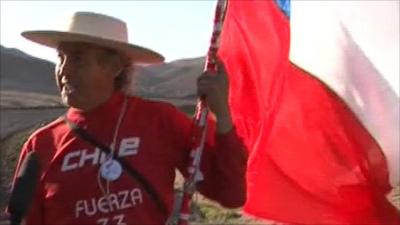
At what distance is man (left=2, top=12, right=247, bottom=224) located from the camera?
351 centimetres

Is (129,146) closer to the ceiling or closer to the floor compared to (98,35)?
closer to the floor

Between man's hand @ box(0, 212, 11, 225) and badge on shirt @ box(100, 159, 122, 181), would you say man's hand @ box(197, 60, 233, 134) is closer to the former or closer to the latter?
badge on shirt @ box(100, 159, 122, 181)

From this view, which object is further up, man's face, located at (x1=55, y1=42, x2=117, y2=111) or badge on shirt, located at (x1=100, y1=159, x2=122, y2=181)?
man's face, located at (x1=55, y1=42, x2=117, y2=111)

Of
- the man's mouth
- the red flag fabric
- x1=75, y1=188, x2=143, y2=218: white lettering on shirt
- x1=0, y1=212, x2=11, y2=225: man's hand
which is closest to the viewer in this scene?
x1=0, y1=212, x2=11, y2=225: man's hand

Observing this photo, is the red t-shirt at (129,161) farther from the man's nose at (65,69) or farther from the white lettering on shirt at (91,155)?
the man's nose at (65,69)

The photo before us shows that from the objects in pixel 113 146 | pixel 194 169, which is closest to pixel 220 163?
pixel 194 169

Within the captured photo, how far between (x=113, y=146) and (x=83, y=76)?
267 mm

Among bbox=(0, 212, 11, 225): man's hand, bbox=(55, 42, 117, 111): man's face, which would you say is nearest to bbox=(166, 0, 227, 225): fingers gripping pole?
bbox=(55, 42, 117, 111): man's face

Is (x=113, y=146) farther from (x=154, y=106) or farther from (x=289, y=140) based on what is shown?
(x=289, y=140)

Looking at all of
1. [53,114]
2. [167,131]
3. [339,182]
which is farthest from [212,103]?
[53,114]

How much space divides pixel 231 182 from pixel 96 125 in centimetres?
49

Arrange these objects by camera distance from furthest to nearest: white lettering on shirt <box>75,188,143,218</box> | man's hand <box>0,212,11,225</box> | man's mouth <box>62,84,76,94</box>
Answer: man's mouth <box>62,84,76,94</box> → white lettering on shirt <box>75,188,143,218</box> → man's hand <box>0,212,11,225</box>

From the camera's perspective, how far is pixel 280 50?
464cm

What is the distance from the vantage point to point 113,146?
11.7ft
